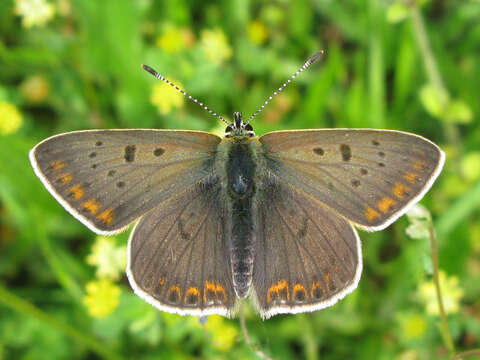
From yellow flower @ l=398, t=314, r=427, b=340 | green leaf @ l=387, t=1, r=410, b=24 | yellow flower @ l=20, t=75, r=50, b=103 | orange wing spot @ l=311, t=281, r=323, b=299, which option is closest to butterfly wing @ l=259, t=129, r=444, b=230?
orange wing spot @ l=311, t=281, r=323, b=299

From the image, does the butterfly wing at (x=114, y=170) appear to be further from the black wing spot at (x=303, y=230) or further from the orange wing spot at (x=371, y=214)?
the orange wing spot at (x=371, y=214)

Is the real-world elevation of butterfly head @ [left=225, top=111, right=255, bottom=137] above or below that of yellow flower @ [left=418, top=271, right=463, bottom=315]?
above

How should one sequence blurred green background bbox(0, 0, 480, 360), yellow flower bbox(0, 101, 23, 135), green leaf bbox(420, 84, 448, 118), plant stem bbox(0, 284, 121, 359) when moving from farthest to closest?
yellow flower bbox(0, 101, 23, 135) → green leaf bbox(420, 84, 448, 118) → blurred green background bbox(0, 0, 480, 360) → plant stem bbox(0, 284, 121, 359)

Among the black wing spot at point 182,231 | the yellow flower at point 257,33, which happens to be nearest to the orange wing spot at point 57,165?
the black wing spot at point 182,231

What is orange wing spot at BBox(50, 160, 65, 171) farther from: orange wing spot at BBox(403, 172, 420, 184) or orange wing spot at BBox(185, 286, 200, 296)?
orange wing spot at BBox(403, 172, 420, 184)

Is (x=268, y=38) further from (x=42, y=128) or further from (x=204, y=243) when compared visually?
(x=204, y=243)

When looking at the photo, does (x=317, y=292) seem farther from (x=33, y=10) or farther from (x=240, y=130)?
(x=33, y=10)
